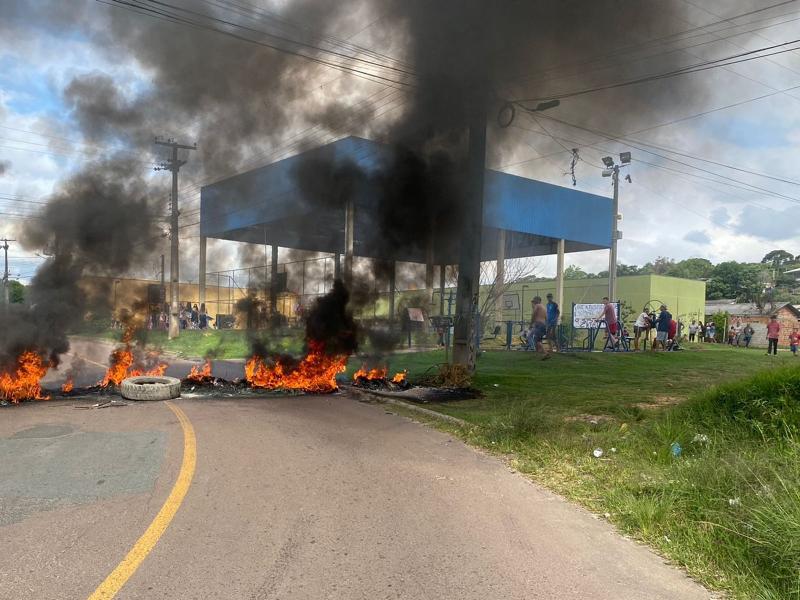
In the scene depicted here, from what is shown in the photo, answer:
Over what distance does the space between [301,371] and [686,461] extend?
277 inches

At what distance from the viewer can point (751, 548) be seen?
3.26 metres

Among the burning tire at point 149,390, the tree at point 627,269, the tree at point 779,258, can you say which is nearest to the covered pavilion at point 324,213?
the burning tire at point 149,390

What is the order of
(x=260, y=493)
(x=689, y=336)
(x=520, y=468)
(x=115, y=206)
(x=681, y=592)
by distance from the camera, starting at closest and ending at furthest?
(x=681, y=592)
(x=260, y=493)
(x=520, y=468)
(x=115, y=206)
(x=689, y=336)

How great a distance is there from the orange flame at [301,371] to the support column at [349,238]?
184cm

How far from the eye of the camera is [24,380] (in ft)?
28.5

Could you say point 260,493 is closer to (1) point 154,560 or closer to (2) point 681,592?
(1) point 154,560

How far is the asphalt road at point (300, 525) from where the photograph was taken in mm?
2965

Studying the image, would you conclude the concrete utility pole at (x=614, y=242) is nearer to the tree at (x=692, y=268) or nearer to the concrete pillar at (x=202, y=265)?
the concrete pillar at (x=202, y=265)

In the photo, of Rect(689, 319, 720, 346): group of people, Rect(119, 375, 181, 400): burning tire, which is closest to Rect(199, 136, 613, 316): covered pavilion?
Rect(119, 375, 181, 400): burning tire

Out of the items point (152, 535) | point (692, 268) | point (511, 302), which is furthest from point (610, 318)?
point (692, 268)

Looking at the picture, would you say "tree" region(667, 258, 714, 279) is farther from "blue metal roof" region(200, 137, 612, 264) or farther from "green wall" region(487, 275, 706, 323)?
"blue metal roof" region(200, 137, 612, 264)

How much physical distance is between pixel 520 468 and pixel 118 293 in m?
8.21

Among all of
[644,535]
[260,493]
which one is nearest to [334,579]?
[260,493]

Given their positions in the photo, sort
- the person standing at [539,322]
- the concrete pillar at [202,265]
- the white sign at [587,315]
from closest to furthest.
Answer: the person standing at [539,322]
the white sign at [587,315]
the concrete pillar at [202,265]
